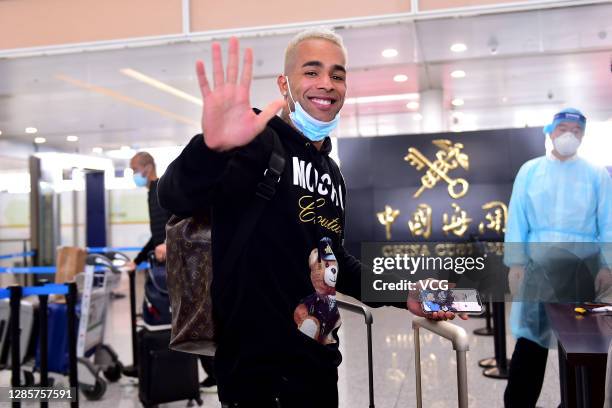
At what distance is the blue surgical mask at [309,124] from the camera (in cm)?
137

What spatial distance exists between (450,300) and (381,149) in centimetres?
596

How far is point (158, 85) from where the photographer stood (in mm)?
7633

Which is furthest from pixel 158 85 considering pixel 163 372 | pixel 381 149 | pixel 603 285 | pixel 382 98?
pixel 603 285

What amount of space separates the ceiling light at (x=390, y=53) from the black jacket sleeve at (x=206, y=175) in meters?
4.86

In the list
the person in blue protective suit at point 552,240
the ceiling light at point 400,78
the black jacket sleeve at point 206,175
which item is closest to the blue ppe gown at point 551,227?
the person in blue protective suit at point 552,240

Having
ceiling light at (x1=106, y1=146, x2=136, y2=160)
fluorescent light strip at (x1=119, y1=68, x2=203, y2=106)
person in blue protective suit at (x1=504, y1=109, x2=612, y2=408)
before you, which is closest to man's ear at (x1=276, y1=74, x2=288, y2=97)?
person in blue protective suit at (x1=504, y1=109, x2=612, y2=408)

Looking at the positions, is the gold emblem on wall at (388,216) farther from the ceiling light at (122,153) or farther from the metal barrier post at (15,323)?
the ceiling light at (122,153)

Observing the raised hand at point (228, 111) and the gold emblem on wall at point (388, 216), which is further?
the gold emblem on wall at point (388, 216)

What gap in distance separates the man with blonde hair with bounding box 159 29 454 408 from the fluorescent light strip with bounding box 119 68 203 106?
4.88 metres

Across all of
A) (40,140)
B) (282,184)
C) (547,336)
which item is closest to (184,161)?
(282,184)

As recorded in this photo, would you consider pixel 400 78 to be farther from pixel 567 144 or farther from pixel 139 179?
pixel 567 144

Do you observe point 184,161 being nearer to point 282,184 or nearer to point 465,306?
point 282,184

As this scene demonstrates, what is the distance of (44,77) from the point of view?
622cm
